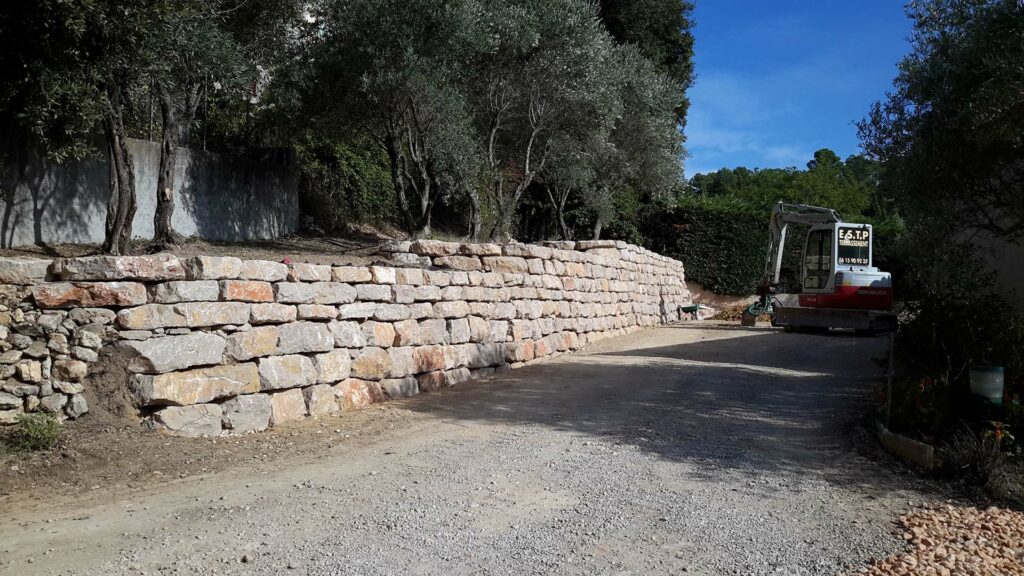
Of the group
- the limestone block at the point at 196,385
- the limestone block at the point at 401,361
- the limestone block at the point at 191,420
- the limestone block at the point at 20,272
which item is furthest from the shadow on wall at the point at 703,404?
the limestone block at the point at 20,272

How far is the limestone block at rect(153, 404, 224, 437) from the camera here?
574 centimetres

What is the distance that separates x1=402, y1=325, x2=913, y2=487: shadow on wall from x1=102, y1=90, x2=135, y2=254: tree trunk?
4812mm

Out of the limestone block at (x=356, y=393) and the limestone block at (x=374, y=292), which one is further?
the limestone block at (x=374, y=292)

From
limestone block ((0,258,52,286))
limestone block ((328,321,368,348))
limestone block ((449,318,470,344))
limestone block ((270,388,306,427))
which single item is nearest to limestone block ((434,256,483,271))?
limestone block ((449,318,470,344))

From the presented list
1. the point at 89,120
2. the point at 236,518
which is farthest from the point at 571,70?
the point at 236,518

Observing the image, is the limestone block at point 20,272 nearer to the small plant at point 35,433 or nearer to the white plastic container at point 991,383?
the small plant at point 35,433

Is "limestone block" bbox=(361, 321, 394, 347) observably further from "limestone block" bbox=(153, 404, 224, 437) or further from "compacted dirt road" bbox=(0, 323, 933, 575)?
"limestone block" bbox=(153, 404, 224, 437)

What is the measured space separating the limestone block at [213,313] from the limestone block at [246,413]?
2.17 feet

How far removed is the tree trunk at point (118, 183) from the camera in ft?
30.0

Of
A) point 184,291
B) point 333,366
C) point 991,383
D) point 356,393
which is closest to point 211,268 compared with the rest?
point 184,291

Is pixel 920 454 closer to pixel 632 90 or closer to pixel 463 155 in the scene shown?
pixel 463 155

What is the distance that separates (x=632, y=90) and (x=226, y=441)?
15340mm

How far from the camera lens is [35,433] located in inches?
197

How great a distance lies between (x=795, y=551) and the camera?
397 cm
